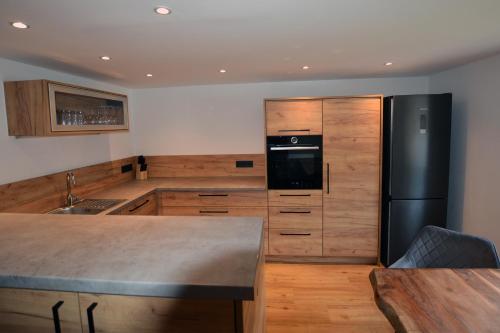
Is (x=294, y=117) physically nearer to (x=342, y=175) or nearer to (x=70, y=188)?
(x=342, y=175)

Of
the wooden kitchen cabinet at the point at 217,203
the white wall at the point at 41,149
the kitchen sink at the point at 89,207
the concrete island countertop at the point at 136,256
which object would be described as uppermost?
the white wall at the point at 41,149

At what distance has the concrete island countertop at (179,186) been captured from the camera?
3.25 meters

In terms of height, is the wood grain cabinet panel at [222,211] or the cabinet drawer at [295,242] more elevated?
the wood grain cabinet panel at [222,211]

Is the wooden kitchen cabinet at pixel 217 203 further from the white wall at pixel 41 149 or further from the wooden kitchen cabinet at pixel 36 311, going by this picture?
the wooden kitchen cabinet at pixel 36 311

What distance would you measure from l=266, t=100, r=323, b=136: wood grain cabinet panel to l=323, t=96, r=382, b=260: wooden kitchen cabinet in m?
Answer: 0.09

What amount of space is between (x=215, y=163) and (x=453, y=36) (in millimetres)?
2892

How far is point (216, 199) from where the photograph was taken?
3.62 m

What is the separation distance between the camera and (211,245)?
1456mm

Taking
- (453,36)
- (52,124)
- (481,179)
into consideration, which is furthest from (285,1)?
(481,179)

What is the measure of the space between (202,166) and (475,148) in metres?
3.03

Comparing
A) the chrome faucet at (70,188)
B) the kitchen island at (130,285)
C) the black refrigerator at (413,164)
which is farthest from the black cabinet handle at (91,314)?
the black refrigerator at (413,164)

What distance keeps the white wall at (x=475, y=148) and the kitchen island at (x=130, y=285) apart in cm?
256

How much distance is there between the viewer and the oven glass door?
349 cm

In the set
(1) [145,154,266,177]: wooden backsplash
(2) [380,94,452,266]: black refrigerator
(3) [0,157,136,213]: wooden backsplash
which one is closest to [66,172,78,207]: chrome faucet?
(3) [0,157,136,213]: wooden backsplash
